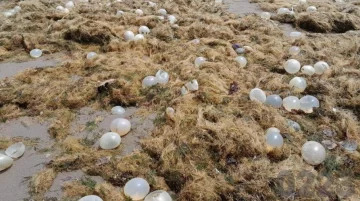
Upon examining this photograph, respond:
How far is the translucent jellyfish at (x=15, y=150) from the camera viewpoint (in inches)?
104

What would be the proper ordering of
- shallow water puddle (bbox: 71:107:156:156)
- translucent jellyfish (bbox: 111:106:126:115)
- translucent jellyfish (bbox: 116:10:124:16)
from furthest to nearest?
translucent jellyfish (bbox: 116:10:124:16) < translucent jellyfish (bbox: 111:106:126:115) < shallow water puddle (bbox: 71:107:156:156)

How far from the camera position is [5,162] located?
8.22 ft

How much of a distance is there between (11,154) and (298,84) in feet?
10.00

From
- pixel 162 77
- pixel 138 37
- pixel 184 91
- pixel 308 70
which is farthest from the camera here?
pixel 138 37

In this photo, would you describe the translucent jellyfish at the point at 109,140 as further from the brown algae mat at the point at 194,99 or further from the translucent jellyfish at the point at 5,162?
the translucent jellyfish at the point at 5,162

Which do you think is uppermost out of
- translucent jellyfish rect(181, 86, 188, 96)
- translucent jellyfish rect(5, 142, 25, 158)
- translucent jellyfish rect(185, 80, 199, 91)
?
translucent jellyfish rect(185, 80, 199, 91)

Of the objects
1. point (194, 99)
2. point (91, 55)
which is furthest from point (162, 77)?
point (91, 55)

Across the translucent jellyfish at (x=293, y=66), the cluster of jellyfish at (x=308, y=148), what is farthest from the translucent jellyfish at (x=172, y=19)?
the cluster of jellyfish at (x=308, y=148)

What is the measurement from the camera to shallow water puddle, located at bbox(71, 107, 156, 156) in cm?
284

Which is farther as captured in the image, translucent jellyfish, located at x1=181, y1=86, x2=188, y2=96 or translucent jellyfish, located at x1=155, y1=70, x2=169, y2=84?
translucent jellyfish, located at x1=155, y1=70, x2=169, y2=84

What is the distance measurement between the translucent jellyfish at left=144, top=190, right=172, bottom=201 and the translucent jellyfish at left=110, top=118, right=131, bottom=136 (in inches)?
33.9

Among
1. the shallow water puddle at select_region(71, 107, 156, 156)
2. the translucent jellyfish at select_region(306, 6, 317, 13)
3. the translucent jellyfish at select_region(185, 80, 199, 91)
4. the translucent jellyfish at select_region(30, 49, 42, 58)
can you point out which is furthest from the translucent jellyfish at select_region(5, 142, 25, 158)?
the translucent jellyfish at select_region(306, 6, 317, 13)

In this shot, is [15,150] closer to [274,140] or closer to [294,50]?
[274,140]

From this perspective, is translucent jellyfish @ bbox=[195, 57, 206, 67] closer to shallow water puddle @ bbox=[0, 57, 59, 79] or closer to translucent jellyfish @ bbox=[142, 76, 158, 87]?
translucent jellyfish @ bbox=[142, 76, 158, 87]
